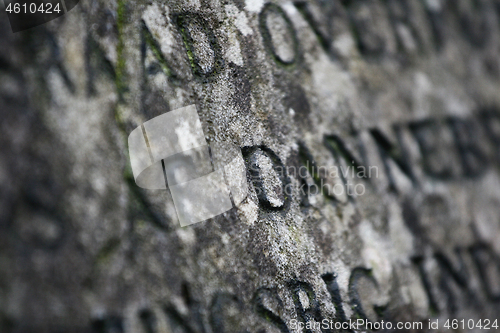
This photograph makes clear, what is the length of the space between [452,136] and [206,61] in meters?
0.64

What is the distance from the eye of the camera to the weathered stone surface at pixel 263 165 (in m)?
0.51

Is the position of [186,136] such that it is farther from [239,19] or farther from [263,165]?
[239,19]

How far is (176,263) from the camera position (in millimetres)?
588

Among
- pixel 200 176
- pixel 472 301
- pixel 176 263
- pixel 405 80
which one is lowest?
pixel 472 301

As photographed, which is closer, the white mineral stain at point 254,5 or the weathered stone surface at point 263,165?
the weathered stone surface at point 263,165

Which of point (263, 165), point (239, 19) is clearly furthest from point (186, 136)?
point (239, 19)

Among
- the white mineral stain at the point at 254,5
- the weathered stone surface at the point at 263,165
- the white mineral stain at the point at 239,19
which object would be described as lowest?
the weathered stone surface at the point at 263,165

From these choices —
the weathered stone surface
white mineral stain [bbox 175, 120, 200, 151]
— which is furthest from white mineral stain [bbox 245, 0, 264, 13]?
white mineral stain [bbox 175, 120, 200, 151]

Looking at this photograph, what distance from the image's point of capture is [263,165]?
701 mm

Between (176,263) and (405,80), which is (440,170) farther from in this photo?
(176,263)

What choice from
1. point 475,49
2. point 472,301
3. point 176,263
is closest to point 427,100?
point 475,49

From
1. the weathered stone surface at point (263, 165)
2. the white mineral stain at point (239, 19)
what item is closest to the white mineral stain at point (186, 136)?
the weathered stone surface at point (263, 165)

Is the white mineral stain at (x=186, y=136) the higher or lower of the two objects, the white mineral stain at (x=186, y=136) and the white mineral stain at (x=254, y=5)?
the lower

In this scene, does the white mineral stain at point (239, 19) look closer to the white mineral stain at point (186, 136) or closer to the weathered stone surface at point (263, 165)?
the weathered stone surface at point (263, 165)
